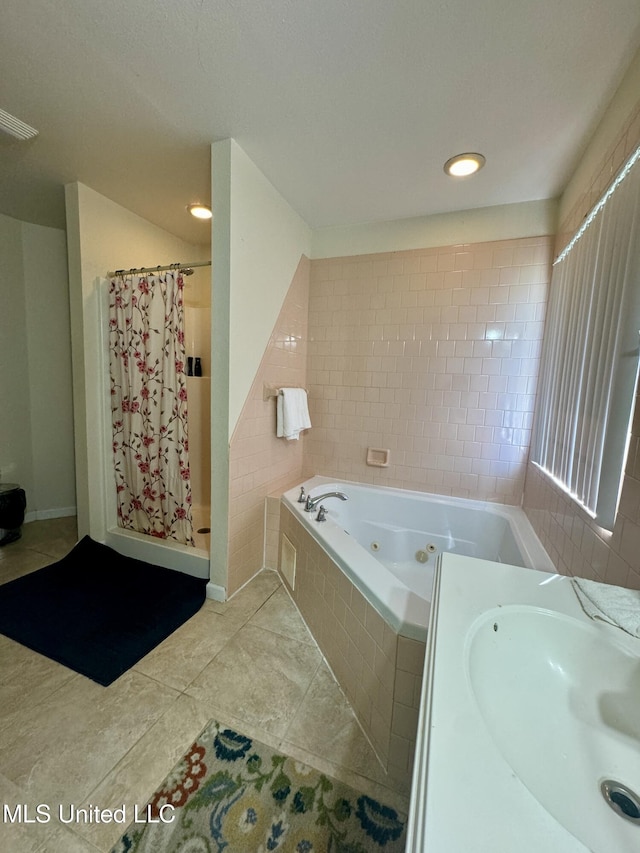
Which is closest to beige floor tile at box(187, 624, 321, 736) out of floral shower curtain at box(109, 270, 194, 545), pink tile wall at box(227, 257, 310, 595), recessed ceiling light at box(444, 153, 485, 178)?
pink tile wall at box(227, 257, 310, 595)

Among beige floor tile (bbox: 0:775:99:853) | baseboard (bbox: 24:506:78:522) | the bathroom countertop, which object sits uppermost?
the bathroom countertop

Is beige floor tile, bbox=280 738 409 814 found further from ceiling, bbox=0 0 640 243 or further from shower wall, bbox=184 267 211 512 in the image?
ceiling, bbox=0 0 640 243

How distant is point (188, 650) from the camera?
4.93 feet

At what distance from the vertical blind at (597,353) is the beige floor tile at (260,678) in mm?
1295

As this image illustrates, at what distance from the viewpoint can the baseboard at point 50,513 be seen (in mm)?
2773

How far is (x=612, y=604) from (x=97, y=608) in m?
2.18

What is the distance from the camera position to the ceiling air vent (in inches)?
55.5

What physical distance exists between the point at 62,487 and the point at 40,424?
23.2 inches

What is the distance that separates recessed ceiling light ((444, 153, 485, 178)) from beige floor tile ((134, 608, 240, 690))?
2.62m

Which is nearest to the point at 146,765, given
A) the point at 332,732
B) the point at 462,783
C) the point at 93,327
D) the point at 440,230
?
the point at 332,732

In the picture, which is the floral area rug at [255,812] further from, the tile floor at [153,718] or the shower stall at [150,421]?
the shower stall at [150,421]

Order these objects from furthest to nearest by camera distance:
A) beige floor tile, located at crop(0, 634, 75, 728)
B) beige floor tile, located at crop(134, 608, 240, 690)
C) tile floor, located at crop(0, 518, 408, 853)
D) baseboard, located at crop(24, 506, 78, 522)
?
baseboard, located at crop(24, 506, 78, 522), beige floor tile, located at crop(134, 608, 240, 690), beige floor tile, located at crop(0, 634, 75, 728), tile floor, located at crop(0, 518, 408, 853)

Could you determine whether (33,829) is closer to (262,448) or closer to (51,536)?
(262,448)

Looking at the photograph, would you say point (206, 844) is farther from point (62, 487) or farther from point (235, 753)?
→ point (62, 487)
